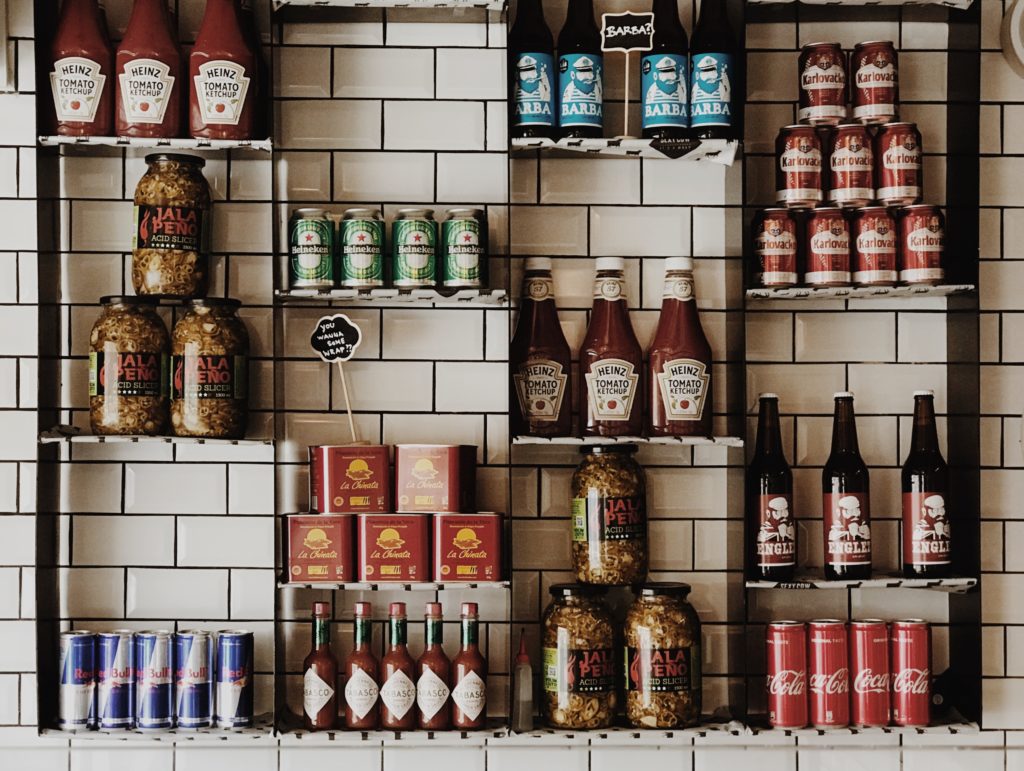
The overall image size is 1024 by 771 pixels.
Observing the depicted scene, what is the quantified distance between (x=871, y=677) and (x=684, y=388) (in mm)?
646

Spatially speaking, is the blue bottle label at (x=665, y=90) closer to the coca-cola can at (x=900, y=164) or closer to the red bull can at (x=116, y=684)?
the coca-cola can at (x=900, y=164)

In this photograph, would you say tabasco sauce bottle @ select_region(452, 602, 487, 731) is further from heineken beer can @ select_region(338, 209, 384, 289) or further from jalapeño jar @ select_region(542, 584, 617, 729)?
heineken beer can @ select_region(338, 209, 384, 289)

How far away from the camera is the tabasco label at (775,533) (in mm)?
2061

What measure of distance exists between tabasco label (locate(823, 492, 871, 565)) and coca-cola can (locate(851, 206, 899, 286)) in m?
0.41

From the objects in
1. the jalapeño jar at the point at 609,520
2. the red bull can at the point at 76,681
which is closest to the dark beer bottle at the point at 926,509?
the jalapeño jar at the point at 609,520

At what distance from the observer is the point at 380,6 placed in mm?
2141

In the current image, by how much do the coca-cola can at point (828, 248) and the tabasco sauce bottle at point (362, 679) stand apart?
1056 mm

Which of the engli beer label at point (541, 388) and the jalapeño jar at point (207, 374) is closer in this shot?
the jalapeño jar at point (207, 374)

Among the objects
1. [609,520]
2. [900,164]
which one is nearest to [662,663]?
[609,520]

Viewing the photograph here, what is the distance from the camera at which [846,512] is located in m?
2.08


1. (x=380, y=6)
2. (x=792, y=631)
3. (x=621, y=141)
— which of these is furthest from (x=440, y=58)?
(x=792, y=631)

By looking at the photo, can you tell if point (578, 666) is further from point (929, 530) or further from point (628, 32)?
point (628, 32)

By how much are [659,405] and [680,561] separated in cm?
35

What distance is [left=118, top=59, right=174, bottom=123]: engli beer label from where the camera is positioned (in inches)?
80.0
